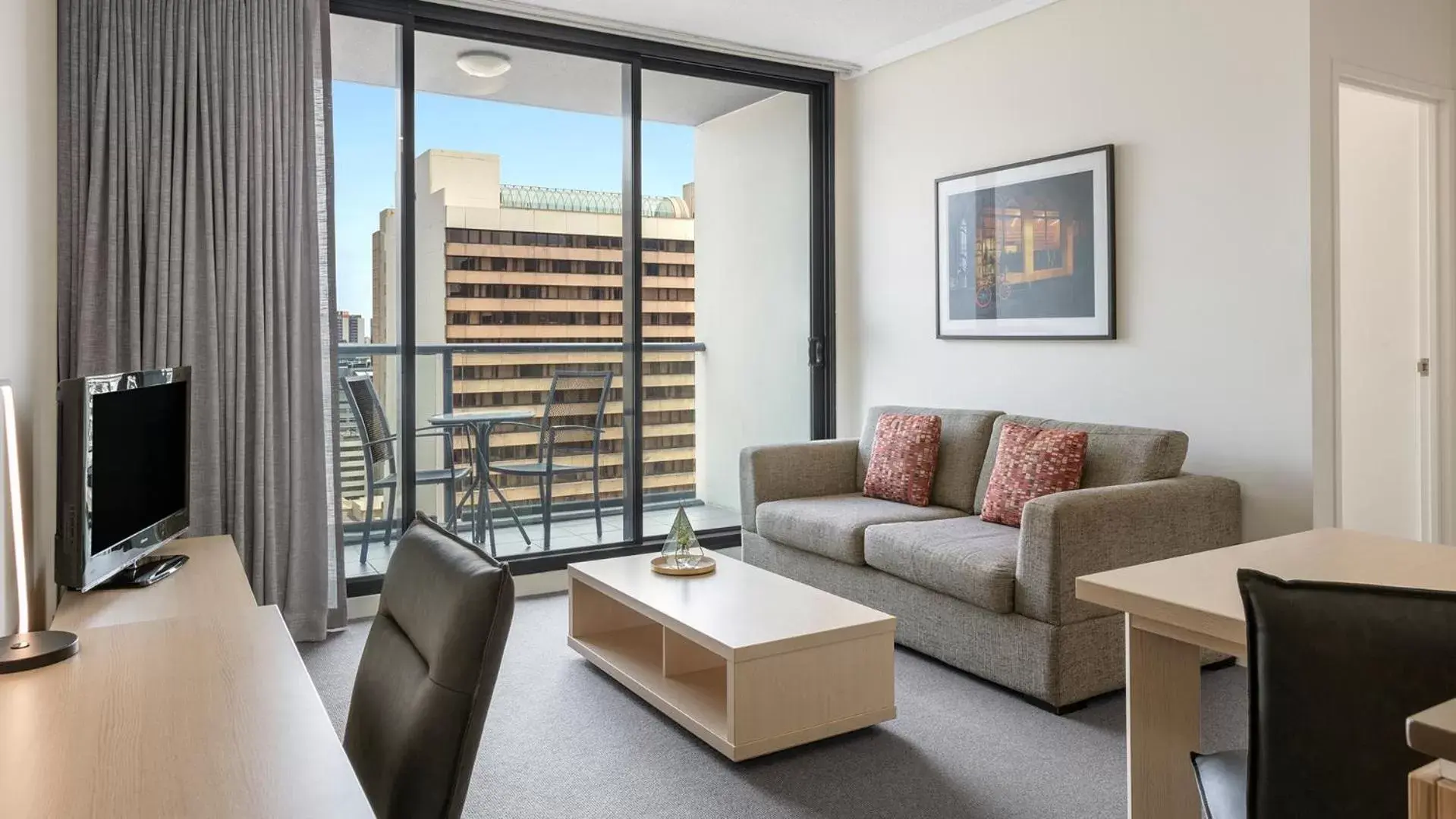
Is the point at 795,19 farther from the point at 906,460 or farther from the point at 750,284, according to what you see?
the point at 906,460

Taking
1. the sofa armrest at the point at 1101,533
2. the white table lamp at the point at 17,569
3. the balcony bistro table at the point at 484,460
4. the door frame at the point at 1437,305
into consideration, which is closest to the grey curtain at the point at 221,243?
the balcony bistro table at the point at 484,460

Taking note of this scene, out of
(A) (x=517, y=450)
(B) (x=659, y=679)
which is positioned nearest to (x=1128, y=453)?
(B) (x=659, y=679)

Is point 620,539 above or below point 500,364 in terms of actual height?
below

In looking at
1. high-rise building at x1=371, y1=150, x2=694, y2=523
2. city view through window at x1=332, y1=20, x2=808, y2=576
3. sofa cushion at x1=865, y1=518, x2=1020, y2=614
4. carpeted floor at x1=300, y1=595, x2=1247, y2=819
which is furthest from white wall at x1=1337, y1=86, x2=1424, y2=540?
high-rise building at x1=371, y1=150, x2=694, y2=523

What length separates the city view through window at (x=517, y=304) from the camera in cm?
425

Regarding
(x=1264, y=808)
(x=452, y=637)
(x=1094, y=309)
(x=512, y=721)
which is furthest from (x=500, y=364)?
(x=1264, y=808)

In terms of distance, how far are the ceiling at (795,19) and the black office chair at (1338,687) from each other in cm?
376

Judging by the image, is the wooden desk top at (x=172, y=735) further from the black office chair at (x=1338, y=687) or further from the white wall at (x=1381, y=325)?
the white wall at (x=1381, y=325)

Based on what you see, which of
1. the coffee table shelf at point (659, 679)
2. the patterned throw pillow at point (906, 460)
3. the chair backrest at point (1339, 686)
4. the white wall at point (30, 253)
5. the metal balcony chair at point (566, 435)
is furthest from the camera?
the metal balcony chair at point (566, 435)

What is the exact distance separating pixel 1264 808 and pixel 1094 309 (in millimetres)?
3122

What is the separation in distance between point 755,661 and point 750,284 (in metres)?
3.09

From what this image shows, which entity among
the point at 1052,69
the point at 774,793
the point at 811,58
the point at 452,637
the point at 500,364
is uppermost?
the point at 811,58

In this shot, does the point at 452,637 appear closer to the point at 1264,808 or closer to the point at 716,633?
the point at 1264,808

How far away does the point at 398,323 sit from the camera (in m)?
4.28
